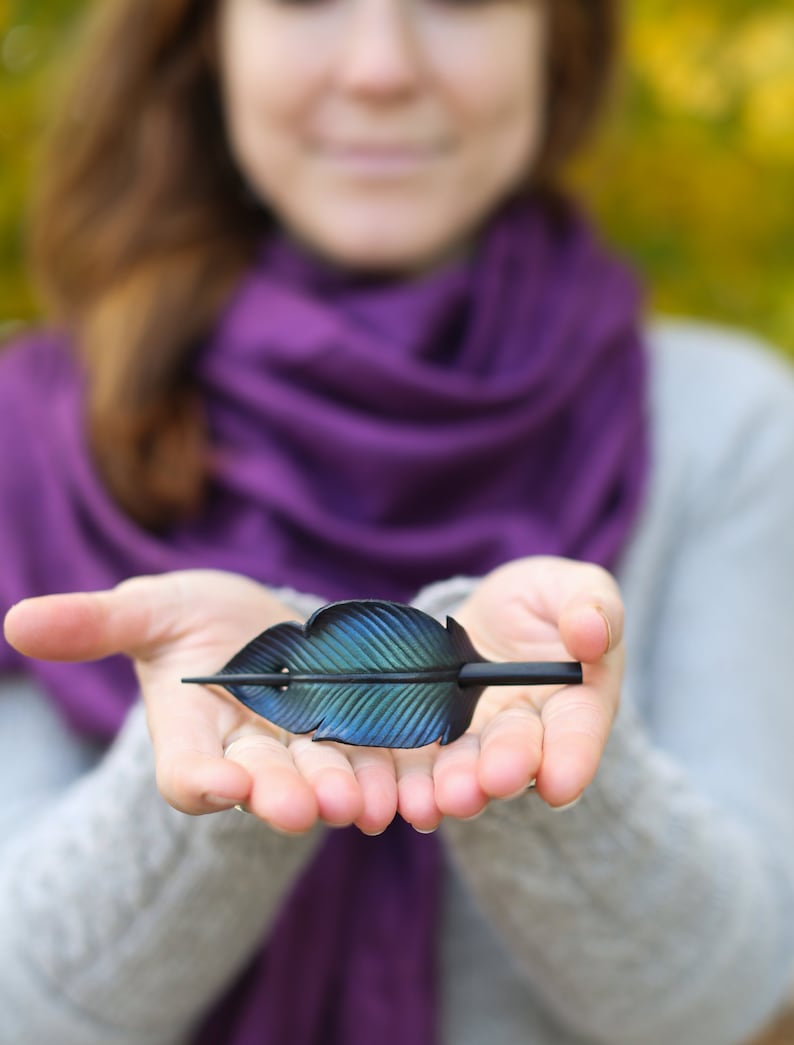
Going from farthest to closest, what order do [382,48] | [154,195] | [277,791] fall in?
[154,195]
[382,48]
[277,791]

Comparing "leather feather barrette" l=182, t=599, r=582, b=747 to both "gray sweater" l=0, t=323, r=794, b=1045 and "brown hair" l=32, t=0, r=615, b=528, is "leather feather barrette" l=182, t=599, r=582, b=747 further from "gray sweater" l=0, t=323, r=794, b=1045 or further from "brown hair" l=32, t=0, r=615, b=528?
"brown hair" l=32, t=0, r=615, b=528

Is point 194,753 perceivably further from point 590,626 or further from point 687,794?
point 687,794

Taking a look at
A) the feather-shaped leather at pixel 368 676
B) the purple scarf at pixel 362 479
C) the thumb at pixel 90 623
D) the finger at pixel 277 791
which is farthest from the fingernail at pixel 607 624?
the purple scarf at pixel 362 479

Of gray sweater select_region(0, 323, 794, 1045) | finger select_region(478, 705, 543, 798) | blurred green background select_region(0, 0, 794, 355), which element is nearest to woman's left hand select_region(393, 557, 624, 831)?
finger select_region(478, 705, 543, 798)

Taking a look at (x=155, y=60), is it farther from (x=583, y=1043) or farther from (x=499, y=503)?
(x=583, y=1043)

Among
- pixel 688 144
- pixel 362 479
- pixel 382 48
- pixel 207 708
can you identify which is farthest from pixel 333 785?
pixel 688 144

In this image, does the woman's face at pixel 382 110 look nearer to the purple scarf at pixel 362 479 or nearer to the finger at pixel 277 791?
the purple scarf at pixel 362 479
